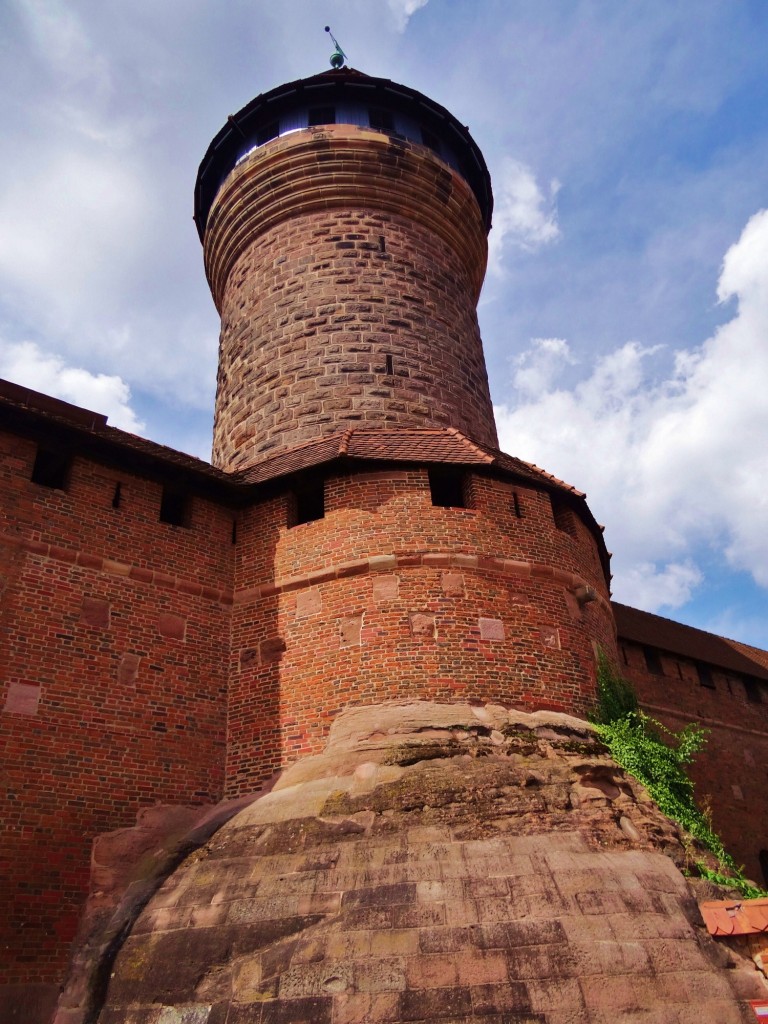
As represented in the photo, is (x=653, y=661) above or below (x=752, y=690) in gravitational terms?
above

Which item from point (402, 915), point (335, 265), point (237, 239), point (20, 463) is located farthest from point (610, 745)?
point (237, 239)

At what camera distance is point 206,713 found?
28.3 feet

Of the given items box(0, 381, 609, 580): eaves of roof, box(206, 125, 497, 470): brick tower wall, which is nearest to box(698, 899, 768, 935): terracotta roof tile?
box(0, 381, 609, 580): eaves of roof

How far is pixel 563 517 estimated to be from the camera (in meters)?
10.2

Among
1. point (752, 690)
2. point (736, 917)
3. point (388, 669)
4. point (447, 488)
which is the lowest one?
point (736, 917)

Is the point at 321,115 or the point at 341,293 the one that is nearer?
the point at 341,293

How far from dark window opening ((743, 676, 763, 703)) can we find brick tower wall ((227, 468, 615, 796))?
31.2 feet

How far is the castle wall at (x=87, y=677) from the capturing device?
6883mm

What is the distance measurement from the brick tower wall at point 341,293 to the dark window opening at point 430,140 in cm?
79

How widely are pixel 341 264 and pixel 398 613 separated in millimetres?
6384

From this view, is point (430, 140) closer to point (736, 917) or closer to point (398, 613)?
point (398, 613)

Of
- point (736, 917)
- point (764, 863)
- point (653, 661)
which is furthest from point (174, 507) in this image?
point (764, 863)

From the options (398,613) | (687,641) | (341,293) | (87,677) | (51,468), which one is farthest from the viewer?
(687,641)

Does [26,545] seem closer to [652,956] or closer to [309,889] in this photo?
[309,889]
